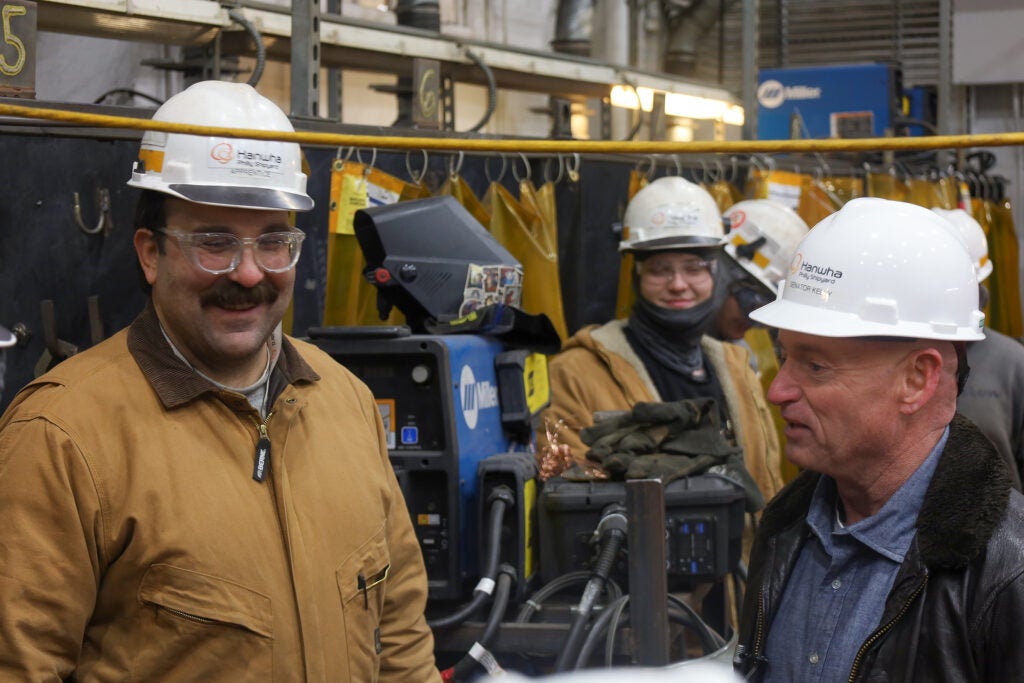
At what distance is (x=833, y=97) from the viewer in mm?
8703

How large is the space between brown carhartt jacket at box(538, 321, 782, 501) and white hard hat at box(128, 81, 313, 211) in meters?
1.58

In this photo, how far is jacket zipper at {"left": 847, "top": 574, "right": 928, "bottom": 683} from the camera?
76.2 inches

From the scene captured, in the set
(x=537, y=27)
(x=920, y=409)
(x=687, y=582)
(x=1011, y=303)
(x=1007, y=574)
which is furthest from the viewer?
(x=537, y=27)

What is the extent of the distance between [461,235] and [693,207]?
4.50 feet

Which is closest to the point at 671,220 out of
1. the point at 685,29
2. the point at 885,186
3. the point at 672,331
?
the point at 672,331

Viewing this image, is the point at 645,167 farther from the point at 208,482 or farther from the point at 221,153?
the point at 208,482

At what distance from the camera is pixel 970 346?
12.6ft

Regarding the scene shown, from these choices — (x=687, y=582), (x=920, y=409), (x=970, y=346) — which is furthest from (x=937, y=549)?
(x=970, y=346)

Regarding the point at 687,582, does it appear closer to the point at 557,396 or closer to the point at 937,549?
the point at 557,396

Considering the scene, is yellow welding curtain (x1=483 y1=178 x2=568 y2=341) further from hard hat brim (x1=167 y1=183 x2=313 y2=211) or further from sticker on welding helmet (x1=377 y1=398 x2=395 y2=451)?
hard hat brim (x1=167 y1=183 x2=313 y2=211)

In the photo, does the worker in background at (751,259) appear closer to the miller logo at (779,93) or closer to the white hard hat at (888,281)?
the white hard hat at (888,281)

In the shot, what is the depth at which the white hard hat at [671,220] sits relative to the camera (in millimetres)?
4441

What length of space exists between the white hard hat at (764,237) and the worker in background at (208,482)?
293 cm

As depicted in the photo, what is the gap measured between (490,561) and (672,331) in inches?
59.6
